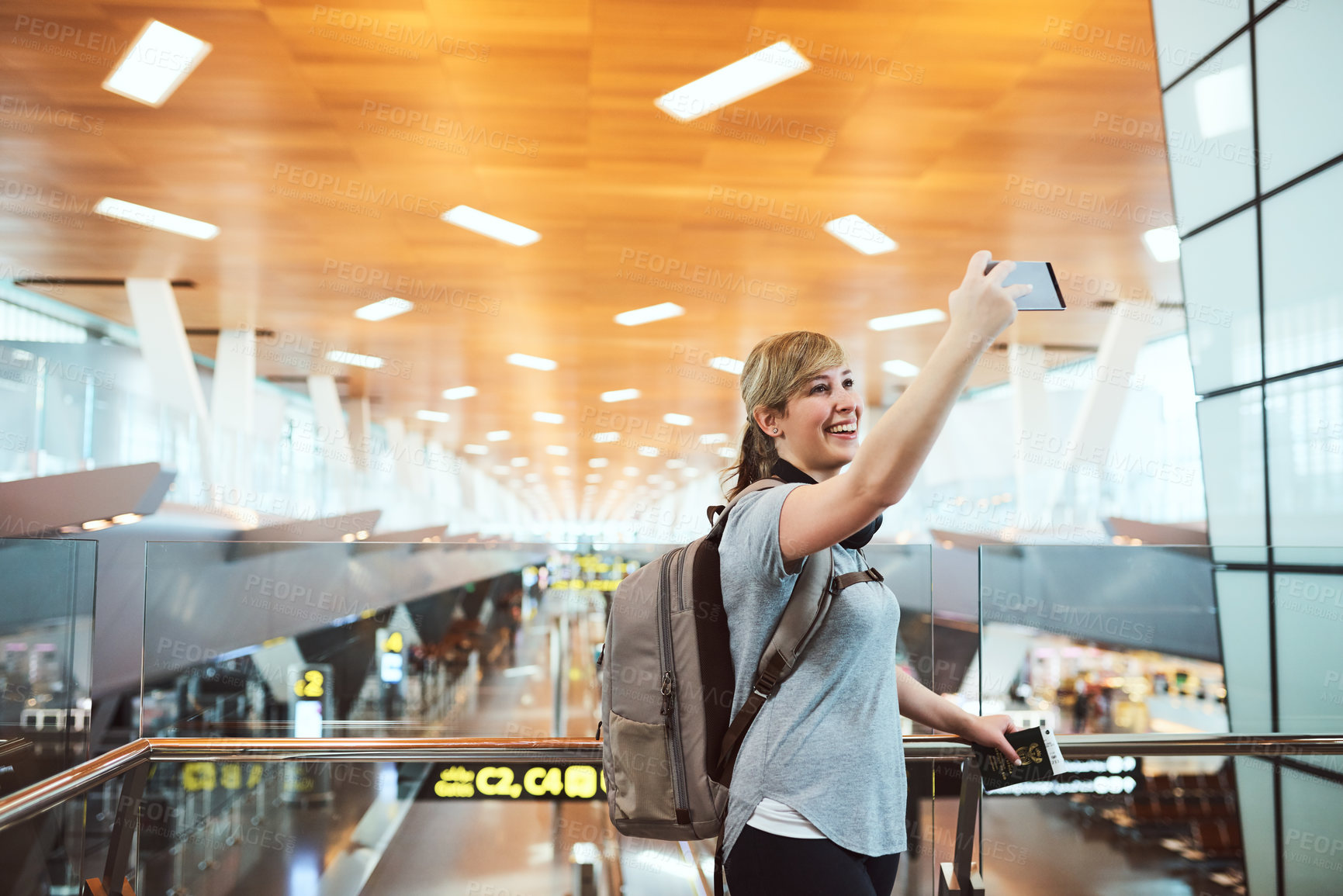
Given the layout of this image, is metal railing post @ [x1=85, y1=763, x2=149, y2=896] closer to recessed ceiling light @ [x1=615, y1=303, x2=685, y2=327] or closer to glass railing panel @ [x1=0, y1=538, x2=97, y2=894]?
glass railing panel @ [x1=0, y1=538, x2=97, y2=894]

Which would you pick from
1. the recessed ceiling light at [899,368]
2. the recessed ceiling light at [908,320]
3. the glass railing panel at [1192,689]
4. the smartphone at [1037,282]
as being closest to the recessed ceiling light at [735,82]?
the glass railing panel at [1192,689]

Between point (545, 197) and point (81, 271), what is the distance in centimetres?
607

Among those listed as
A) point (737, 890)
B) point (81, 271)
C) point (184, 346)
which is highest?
point (81, 271)

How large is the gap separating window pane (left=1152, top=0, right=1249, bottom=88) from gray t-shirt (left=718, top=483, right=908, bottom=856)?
15.2 feet

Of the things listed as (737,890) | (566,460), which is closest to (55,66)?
(737,890)

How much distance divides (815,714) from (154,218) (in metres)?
8.53

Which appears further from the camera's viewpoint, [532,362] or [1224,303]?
[532,362]

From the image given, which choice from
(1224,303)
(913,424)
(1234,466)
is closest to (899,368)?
(1224,303)

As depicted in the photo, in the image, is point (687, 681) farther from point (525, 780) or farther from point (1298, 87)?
point (1298, 87)

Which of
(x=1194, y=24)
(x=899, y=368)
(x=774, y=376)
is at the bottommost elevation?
(x=774, y=376)

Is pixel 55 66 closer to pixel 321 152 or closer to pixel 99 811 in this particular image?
pixel 321 152

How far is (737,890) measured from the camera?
1491 mm

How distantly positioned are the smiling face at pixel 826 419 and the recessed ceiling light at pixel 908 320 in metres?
9.38

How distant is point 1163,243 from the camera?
26.3ft
